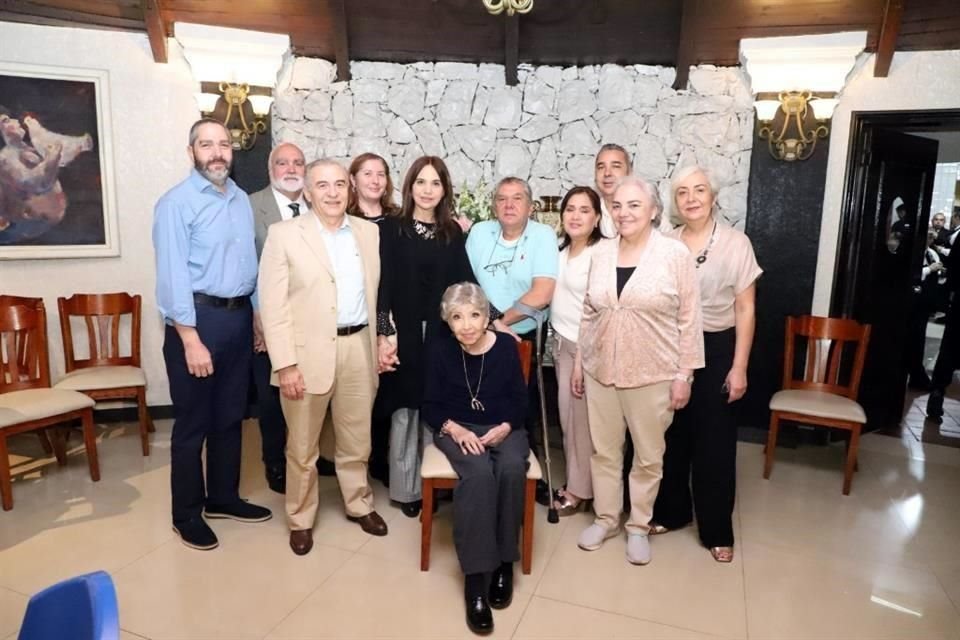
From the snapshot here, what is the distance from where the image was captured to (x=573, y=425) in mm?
2812

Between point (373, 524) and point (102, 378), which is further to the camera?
point (102, 378)

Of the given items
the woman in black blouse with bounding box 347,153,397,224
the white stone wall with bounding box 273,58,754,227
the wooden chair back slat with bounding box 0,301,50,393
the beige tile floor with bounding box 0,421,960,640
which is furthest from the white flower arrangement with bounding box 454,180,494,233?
the wooden chair back slat with bounding box 0,301,50,393

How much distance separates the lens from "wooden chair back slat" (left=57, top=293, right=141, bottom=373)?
3750 millimetres

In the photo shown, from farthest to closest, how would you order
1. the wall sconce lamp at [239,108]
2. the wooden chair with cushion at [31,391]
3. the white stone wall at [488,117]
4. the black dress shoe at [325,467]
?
1. the white stone wall at [488,117]
2. the wall sconce lamp at [239,108]
3. the black dress shoe at [325,467]
4. the wooden chair with cushion at [31,391]

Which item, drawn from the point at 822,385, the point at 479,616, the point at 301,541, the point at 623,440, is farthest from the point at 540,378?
the point at 822,385

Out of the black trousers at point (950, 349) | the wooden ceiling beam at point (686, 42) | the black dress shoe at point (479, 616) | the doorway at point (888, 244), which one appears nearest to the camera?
the black dress shoe at point (479, 616)

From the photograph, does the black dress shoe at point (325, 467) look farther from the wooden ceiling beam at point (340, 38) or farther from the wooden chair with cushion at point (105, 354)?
the wooden ceiling beam at point (340, 38)

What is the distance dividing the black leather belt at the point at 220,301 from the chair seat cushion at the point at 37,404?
1.19 m

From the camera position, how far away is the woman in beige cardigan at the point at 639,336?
2.33 meters

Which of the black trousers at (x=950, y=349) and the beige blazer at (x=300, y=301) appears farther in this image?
the black trousers at (x=950, y=349)

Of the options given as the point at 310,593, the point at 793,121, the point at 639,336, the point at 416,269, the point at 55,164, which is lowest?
the point at 310,593

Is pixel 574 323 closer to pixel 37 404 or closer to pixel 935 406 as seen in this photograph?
pixel 37 404

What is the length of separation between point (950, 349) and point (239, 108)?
5.21 meters

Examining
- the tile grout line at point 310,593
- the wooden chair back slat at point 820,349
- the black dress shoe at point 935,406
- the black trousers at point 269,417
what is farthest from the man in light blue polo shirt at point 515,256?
the black dress shoe at point 935,406
